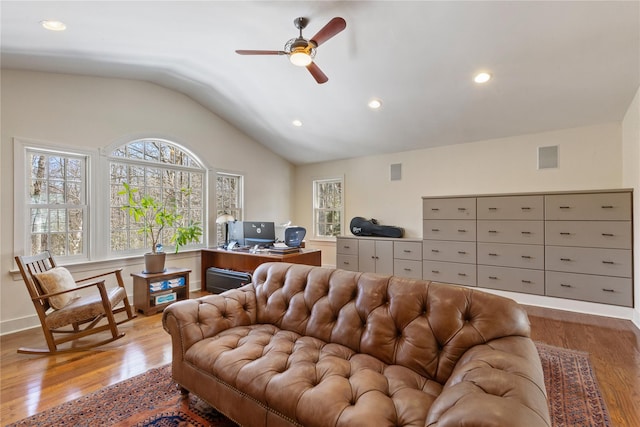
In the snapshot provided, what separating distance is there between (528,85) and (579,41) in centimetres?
66

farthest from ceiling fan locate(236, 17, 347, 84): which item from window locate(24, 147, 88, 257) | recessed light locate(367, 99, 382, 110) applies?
window locate(24, 147, 88, 257)

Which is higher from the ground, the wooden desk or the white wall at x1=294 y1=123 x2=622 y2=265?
the white wall at x1=294 y1=123 x2=622 y2=265

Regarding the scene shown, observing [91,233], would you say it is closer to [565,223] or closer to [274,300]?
[274,300]

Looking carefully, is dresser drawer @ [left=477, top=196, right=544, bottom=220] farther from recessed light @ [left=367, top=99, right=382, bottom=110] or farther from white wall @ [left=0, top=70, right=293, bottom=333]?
white wall @ [left=0, top=70, right=293, bottom=333]

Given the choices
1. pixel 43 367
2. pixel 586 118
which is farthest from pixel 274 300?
pixel 586 118

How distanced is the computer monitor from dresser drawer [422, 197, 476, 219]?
2468 mm

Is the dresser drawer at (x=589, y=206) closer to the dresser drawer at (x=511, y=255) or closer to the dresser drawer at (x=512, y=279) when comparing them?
the dresser drawer at (x=511, y=255)

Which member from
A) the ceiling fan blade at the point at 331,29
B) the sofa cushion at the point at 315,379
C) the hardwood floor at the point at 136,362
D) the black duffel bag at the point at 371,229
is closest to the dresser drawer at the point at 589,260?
the hardwood floor at the point at 136,362

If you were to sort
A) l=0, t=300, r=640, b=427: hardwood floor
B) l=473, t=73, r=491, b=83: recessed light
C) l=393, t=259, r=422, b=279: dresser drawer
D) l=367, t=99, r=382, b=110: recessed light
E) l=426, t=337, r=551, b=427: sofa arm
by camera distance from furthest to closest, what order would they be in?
l=393, t=259, r=422, b=279: dresser drawer, l=367, t=99, r=382, b=110: recessed light, l=473, t=73, r=491, b=83: recessed light, l=0, t=300, r=640, b=427: hardwood floor, l=426, t=337, r=551, b=427: sofa arm

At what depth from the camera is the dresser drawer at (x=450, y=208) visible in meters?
4.34

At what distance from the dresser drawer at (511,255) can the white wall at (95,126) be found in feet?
13.4

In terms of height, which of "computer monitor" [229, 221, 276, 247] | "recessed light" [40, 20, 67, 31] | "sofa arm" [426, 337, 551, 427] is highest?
"recessed light" [40, 20, 67, 31]

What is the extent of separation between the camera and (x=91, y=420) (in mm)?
1775

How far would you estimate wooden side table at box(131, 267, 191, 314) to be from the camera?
11.9 feet
